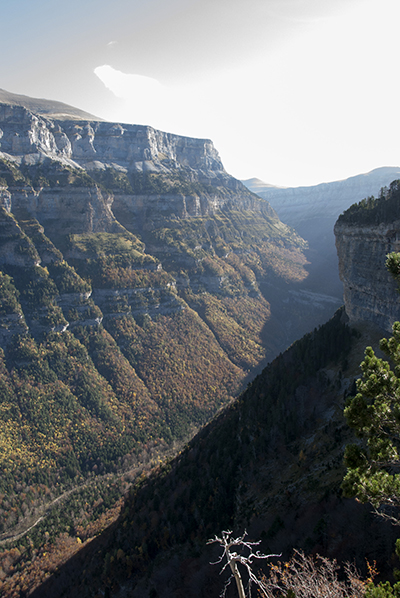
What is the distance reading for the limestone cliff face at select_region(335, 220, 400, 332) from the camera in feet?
181

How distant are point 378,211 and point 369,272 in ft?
36.7

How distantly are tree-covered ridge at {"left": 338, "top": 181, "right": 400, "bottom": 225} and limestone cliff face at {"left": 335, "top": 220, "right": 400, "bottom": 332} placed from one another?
1.04 meters

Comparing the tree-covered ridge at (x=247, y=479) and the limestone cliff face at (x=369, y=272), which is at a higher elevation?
the limestone cliff face at (x=369, y=272)

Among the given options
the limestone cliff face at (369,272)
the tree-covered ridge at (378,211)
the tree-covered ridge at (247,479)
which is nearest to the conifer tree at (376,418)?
the tree-covered ridge at (247,479)

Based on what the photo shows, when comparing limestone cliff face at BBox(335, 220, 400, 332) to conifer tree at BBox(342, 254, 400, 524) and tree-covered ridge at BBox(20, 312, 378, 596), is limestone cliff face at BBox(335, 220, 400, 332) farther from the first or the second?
conifer tree at BBox(342, 254, 400, 524)

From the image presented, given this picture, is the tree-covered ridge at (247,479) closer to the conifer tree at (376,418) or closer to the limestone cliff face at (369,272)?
the limestone cliff face at (369,272)

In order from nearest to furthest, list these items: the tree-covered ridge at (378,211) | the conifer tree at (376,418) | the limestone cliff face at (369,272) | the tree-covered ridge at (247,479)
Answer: the conifer tree at (376,418) → the tree-covered ridge at (247,479) → the tree-covered ridge at (378,211) → the limestone cliff face at (369,272)

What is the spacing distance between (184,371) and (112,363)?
2953cm

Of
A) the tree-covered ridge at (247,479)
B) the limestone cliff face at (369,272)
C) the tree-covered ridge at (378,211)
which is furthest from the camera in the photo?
the limestone cliff face at (369,272)

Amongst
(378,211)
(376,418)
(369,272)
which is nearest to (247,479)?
(376,418)

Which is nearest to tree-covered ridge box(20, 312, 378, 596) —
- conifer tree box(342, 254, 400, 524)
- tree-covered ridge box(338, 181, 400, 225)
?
conifer tree box(342, 254, 400, 524)

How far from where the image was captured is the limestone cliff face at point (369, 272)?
5525cm

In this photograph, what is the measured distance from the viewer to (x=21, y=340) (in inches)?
4838

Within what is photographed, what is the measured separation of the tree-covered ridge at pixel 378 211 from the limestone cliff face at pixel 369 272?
3.40 ft
